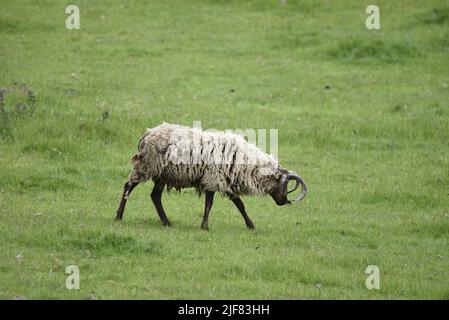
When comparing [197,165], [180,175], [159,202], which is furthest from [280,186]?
[159,202]

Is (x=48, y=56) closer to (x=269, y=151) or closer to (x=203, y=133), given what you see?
(x=269, y=151)

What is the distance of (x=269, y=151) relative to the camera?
19.0m

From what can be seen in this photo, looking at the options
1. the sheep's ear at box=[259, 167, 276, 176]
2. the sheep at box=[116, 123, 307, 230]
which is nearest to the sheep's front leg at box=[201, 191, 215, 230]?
the sheep at box=[116, 123, 307, 230]

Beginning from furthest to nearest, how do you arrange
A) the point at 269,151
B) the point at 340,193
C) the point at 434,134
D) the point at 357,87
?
the point at 357,87, the point at 434,134, the point at 269,151, the point at 340,193

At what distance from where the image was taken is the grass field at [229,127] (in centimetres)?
1162

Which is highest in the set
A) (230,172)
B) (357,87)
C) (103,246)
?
(357,87)

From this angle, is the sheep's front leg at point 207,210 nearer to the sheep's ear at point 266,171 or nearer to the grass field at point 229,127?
the grass field at point 229,127

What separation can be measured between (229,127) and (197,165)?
6.60 m

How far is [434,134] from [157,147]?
30.9 feet

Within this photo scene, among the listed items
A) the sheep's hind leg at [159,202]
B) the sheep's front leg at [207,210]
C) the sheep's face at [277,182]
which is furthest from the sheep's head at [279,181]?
the sheep's hind leg at [159,202]

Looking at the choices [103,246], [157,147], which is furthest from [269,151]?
[103,246]

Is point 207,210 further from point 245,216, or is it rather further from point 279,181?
point 279,181

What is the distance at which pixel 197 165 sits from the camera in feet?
45.2

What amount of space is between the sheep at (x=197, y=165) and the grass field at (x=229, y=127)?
64cm
